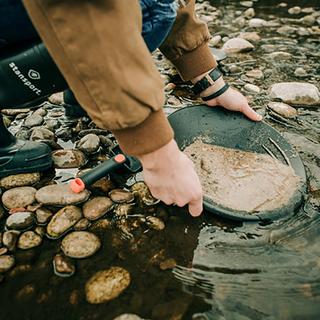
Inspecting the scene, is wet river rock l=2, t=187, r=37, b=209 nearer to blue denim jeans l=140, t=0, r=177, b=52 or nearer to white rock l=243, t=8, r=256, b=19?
blue denim jeans l=140, t=0, r=177, b=52

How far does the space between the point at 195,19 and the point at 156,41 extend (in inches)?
9.1

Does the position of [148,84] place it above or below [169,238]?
above

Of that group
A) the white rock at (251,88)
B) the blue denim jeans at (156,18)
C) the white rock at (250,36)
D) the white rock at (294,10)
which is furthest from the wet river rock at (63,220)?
the white rock at (294,10)

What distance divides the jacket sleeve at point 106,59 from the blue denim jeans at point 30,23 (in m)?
0.38

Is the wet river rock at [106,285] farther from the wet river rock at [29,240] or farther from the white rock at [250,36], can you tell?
the white rock at [250,36]

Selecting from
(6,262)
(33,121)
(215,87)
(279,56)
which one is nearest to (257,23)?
(279,56)

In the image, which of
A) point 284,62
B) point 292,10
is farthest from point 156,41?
point 292,10

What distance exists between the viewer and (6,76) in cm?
116

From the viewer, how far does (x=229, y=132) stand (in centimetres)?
146

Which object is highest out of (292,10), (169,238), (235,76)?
(169,238)

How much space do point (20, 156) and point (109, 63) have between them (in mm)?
829

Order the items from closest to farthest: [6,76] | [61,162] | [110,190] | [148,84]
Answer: [148,84] → [6,76] → [110,190] → [61,162]

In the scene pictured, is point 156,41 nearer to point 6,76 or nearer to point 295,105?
point 6,76

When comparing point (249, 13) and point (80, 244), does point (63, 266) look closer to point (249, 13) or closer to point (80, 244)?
point (80, 244)
